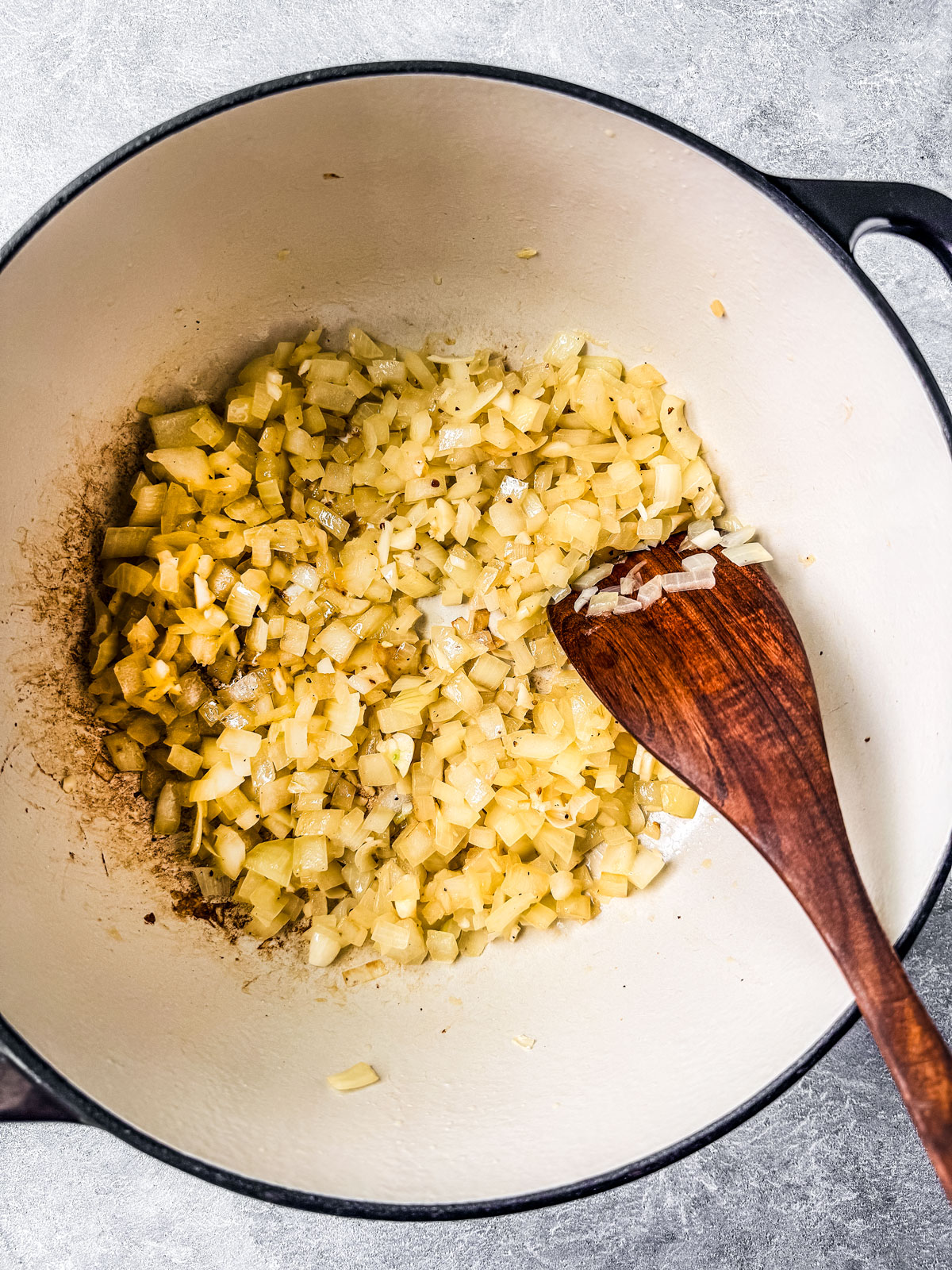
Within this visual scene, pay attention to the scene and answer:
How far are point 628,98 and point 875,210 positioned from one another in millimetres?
575

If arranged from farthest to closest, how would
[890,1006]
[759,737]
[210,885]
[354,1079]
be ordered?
1. [210,885]
2. [354,1079]
3. [759,737]
4. [890,1006]

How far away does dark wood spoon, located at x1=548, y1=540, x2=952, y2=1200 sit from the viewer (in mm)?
905

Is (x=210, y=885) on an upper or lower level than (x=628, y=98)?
lower

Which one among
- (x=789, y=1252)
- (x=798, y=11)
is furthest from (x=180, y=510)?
(x=789, y=1252)

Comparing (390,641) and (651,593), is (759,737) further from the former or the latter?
(390,641)

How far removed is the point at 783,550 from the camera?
4.20 feet

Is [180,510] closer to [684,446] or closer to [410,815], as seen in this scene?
[410,815]

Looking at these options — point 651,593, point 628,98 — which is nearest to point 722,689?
point 651,593

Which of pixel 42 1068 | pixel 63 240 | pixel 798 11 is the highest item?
pixel 798 11

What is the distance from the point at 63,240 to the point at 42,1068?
983 mm

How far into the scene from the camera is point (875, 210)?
100cm

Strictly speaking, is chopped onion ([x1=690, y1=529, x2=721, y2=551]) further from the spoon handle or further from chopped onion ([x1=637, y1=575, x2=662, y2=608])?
the spoon handle

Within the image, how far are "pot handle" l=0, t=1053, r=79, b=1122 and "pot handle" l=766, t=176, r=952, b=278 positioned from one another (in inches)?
53.5

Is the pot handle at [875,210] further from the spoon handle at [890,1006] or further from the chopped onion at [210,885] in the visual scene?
the chopped onion at [210,885]
